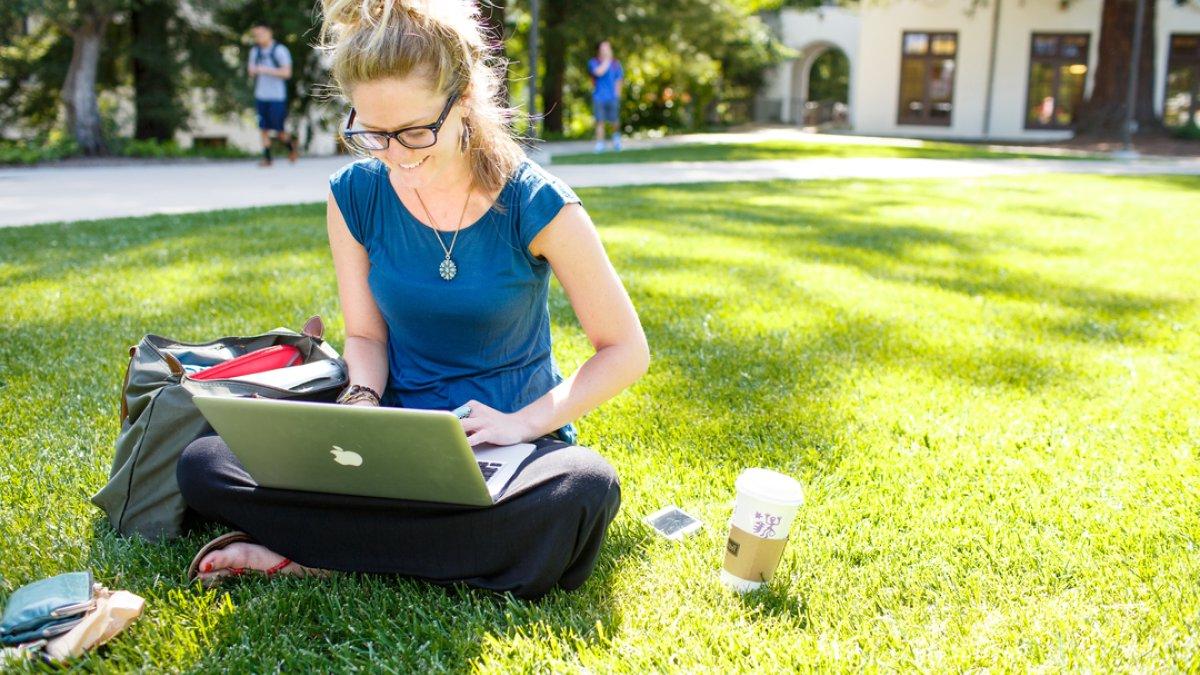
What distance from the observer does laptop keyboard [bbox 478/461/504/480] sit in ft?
7.12

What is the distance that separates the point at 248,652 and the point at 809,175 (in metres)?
11.6

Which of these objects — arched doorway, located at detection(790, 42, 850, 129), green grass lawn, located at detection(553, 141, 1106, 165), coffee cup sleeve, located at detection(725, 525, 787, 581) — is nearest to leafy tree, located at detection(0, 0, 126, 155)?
green grass lawn, located at detection(553, 141, 1106, 165)

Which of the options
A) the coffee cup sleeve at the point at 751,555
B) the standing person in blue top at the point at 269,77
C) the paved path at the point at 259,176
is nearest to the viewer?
the coffee cup sleeve at the point at 751,555

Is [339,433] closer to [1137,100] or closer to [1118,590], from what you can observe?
[1118,590]

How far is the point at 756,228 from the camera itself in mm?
7629

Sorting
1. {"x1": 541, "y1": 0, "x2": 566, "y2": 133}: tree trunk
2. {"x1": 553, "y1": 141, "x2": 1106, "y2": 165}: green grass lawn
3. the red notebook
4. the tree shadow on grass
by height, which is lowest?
the tree shadow on grass

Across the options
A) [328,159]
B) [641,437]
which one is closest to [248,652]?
[641,437]

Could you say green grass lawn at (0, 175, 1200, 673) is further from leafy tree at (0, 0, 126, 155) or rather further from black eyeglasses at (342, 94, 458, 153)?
leafy tree at (0, 0, 126, 155)

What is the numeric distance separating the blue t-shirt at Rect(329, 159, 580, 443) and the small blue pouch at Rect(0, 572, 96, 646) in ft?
2.82

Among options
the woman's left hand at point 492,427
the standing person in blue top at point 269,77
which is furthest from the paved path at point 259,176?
the woman's left hand at point 492,427

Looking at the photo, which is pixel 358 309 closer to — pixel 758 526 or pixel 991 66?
pixel 758 526

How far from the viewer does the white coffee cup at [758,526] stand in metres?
2.15

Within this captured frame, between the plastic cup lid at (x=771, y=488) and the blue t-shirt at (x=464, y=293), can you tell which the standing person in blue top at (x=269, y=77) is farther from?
the plastic cup lid at (x=771, y=488)

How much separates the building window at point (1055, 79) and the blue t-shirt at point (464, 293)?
2902 cm
